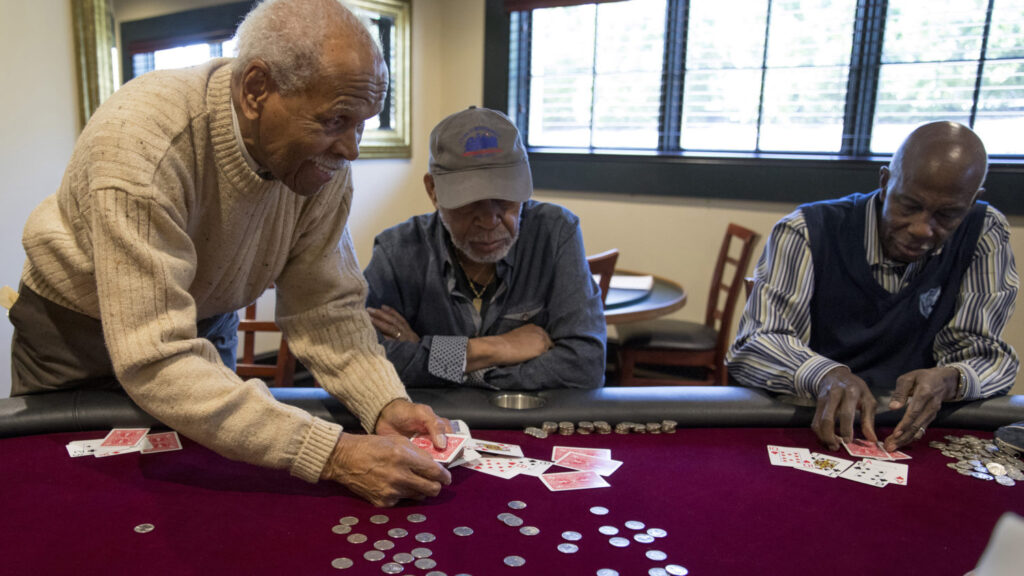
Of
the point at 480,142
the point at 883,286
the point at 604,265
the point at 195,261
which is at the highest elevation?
the point at 480,142

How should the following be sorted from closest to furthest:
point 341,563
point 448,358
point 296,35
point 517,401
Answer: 1. point 341,563
2. point 296,35
3. point 517,401
4. point 448,358

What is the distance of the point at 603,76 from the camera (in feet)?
14.5

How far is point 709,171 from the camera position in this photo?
4.06m

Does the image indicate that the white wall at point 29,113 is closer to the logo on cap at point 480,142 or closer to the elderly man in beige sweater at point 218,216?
the elderly man in beige sweater at point 218,216

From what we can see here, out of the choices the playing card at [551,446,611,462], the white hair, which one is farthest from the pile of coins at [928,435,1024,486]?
the white hair

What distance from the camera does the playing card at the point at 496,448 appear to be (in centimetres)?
146

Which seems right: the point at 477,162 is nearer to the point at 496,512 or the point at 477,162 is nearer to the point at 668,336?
the point at 496,512

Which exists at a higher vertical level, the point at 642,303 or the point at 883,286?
the point at 883,286

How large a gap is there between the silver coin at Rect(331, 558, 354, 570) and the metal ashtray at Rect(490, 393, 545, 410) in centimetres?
65

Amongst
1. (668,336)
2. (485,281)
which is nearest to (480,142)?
(485,281)

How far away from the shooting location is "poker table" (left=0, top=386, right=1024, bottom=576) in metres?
1.08

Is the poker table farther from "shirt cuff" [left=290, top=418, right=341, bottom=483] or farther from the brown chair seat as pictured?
the brown chair seat

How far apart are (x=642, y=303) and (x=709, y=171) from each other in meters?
1.10

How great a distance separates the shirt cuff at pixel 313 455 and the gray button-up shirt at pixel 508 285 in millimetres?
715
